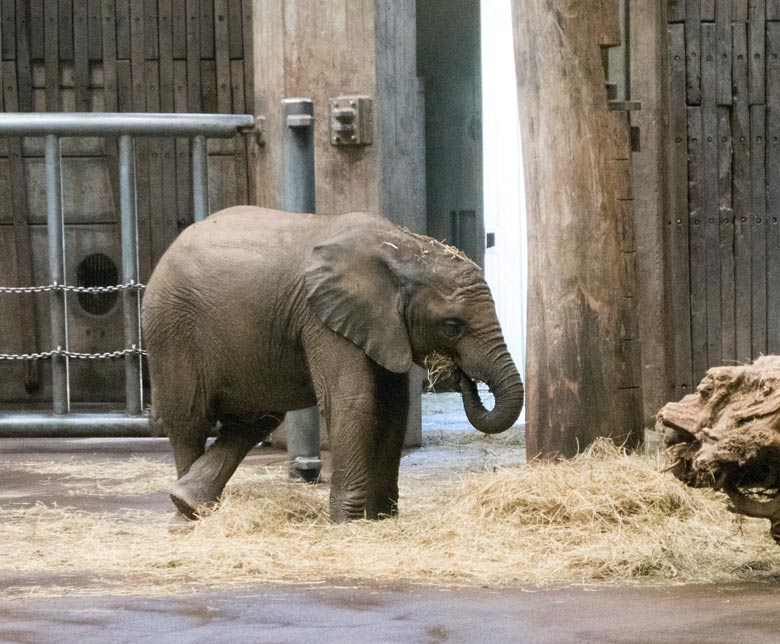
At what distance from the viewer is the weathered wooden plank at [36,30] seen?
12.4 m

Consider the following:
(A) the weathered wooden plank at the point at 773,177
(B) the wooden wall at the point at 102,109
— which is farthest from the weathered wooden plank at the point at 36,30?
(A) the weathered wooden plank at the point at 773,177

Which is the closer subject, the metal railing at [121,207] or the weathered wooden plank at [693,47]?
the metal railing at [121,207]

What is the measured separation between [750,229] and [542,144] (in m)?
3.83

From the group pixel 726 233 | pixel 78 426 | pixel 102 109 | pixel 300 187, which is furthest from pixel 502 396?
pixel 102 109

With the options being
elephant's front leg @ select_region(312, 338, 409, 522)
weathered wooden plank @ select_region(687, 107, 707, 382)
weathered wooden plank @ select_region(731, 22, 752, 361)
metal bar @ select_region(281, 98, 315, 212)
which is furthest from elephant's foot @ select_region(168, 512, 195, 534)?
weathered wooden plank @ select_region(731, 22, 752, 361)

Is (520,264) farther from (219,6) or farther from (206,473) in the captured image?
(206,473)

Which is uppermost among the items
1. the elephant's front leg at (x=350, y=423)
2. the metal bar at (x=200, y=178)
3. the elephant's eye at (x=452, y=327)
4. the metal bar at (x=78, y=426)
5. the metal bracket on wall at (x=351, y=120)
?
the metal bracket on wall at (x=351, y=120)

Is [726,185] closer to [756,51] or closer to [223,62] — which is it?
[756,51]

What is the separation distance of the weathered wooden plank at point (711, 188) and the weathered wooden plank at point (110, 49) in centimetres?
462

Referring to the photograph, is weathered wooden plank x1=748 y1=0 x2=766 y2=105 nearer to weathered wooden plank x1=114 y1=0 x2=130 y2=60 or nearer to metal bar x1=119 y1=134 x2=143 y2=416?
metal bar x1=119 y1=134 x2=143 y2=416

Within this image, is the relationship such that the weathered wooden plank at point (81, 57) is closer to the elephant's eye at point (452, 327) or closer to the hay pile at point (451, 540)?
the hay pile at point (451, 540)

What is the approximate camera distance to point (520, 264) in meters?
13.1

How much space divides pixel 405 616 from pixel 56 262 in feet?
18.5

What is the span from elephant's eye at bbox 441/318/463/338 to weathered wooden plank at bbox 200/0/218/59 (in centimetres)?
592
